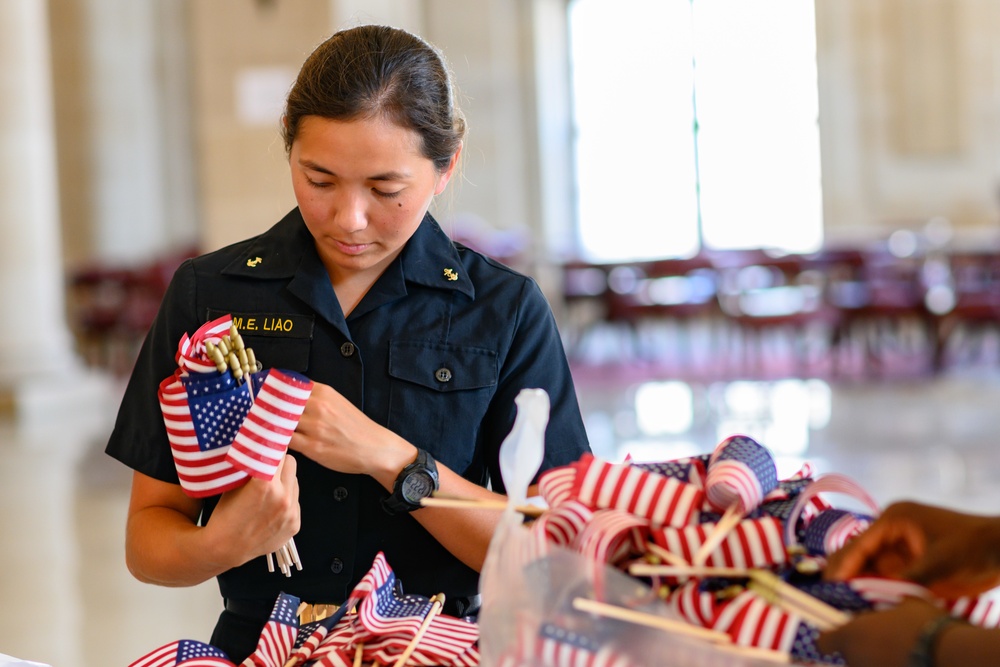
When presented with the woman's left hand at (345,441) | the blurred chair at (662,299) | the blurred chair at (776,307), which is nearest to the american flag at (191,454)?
the woman's left hand at (345,441)

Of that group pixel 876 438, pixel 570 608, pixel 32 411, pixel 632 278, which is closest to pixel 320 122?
pixel 570 608

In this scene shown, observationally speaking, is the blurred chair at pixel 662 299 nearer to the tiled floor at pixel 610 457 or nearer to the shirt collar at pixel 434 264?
the tiled floor at pixel 610 457

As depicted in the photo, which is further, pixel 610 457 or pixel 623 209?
pixel 623 209

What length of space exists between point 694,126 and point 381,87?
13.8 metres

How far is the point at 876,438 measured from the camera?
6371 millimetres

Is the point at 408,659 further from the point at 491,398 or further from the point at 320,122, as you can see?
the point at 320,122

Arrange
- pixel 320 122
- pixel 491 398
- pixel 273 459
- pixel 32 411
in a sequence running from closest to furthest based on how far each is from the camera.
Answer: pixel 273 459 < pixel 320 122 < pixel 491 398 < pixel 32 411

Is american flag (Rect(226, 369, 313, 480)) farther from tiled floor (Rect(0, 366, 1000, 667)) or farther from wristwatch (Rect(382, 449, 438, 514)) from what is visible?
tiled floor (Rect(0, 366, 1000, 667))

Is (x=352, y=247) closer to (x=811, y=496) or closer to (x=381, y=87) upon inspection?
(x=381, y=87)

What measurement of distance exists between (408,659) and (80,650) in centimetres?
278

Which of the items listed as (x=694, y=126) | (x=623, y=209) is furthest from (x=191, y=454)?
(x=623, y=209)

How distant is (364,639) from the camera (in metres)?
1.19

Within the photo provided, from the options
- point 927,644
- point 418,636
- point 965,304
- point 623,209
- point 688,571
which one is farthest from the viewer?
point 623,209

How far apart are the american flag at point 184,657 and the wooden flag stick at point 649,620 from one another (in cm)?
47
